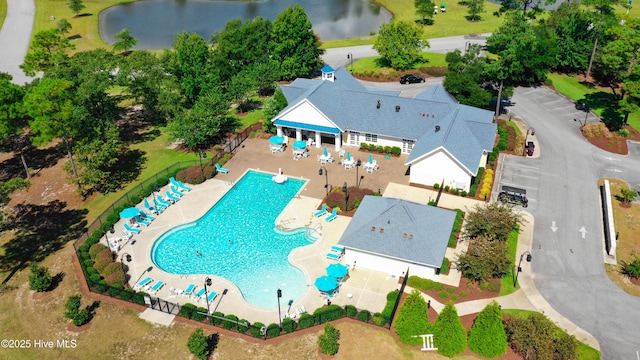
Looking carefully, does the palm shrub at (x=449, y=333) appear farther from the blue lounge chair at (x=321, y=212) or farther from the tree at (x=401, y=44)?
the tree at (x=401, y=44)

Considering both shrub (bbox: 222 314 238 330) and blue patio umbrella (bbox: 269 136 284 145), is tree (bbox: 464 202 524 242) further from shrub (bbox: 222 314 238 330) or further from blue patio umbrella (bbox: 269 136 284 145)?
blue patio umbrella (bbox: 269 136 284 145)

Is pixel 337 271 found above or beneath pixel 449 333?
above

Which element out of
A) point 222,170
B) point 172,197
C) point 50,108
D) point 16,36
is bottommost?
point 172,197

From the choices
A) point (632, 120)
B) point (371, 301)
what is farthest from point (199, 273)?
point (632, 120)

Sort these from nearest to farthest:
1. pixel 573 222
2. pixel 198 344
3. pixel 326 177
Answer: pixel 198 344
pixel 573 222
pixel 326 177

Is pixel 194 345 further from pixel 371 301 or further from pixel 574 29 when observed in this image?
pixel 574 29

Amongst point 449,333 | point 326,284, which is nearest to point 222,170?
point 326,284

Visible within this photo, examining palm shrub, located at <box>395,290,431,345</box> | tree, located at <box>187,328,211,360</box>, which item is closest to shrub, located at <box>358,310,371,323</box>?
palm shrub, located at <box>395,290,431,345</box>

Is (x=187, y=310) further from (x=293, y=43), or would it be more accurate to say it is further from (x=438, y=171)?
(x=293, y=43)
